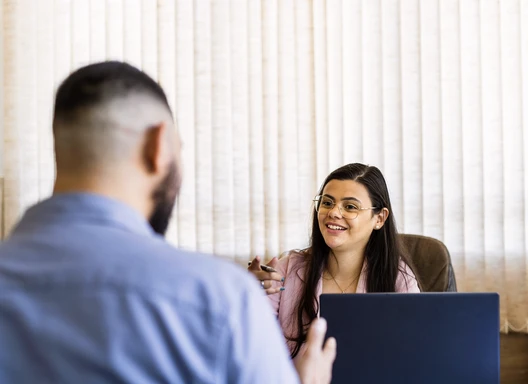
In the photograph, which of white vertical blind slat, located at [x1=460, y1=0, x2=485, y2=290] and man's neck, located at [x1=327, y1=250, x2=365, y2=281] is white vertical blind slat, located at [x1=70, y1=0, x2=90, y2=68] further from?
white vertical blind slat, located at [x1=460, y1=0, x2=485, y2=290]

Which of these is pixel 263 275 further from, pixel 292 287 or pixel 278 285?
pixel 292 287

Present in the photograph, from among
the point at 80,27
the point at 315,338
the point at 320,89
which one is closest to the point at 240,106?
the point at 320,89

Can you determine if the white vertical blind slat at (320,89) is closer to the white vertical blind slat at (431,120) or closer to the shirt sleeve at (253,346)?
the white vertical blind slat at (431,120)

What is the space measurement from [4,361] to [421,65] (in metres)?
2.88

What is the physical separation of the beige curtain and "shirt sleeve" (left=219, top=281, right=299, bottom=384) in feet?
8.51

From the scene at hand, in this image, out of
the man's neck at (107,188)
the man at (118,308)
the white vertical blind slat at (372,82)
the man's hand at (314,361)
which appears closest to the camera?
the man at (118,308)

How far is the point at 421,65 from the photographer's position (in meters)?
3.28

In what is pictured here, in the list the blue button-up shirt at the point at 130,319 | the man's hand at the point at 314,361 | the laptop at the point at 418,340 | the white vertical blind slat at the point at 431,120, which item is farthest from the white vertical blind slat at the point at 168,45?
the blue button-up shirt at the point at 130,319

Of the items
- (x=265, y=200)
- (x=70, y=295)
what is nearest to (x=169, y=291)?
(x=70, y=295)

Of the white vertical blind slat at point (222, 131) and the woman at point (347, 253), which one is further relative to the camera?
the white vertical blind slat at point (222, 131)

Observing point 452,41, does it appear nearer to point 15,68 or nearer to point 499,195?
point 499,195

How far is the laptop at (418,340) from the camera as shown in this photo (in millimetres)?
1397

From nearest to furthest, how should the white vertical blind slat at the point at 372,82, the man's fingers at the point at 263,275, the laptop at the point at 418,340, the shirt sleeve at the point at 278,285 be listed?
the laptop at the point at 418,340
the man's fingers at the point at 263,275
the shirt sleeve at the point at 278,285
the white vertical blind slat at the point at 372,82

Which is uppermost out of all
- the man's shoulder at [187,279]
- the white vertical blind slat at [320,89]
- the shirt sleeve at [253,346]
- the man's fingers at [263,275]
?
the white vertical blind slat at [320,89]
